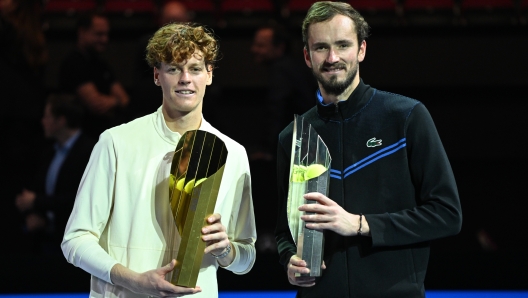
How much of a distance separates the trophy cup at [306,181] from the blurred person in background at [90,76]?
133 inches

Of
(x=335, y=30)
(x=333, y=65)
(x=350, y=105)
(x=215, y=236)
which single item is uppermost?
(x=335, y=30)

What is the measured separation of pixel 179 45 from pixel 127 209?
57 cm

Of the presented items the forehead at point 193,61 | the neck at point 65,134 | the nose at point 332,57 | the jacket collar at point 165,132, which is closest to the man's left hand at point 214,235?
the jacket collar at point 165,132

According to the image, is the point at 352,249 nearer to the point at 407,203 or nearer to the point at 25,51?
the point at 407,203

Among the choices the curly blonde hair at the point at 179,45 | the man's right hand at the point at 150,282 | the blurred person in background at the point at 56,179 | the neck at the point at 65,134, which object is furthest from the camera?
the neck at the point at 65,134

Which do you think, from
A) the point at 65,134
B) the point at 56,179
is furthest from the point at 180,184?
the point at 65,134

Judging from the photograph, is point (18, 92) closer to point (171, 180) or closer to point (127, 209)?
point (127, 209)

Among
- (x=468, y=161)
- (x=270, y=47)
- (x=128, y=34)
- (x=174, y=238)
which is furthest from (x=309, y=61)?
(x=128, y=34)

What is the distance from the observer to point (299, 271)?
2336mm

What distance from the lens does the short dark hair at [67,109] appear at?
16.3 feet

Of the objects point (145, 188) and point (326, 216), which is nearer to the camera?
point (326, 216)

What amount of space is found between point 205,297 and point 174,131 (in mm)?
575

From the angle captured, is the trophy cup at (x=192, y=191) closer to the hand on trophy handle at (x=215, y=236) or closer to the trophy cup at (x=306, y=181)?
the hand on trophy handle at (x=215, y=236)

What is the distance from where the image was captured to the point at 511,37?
255 inches
